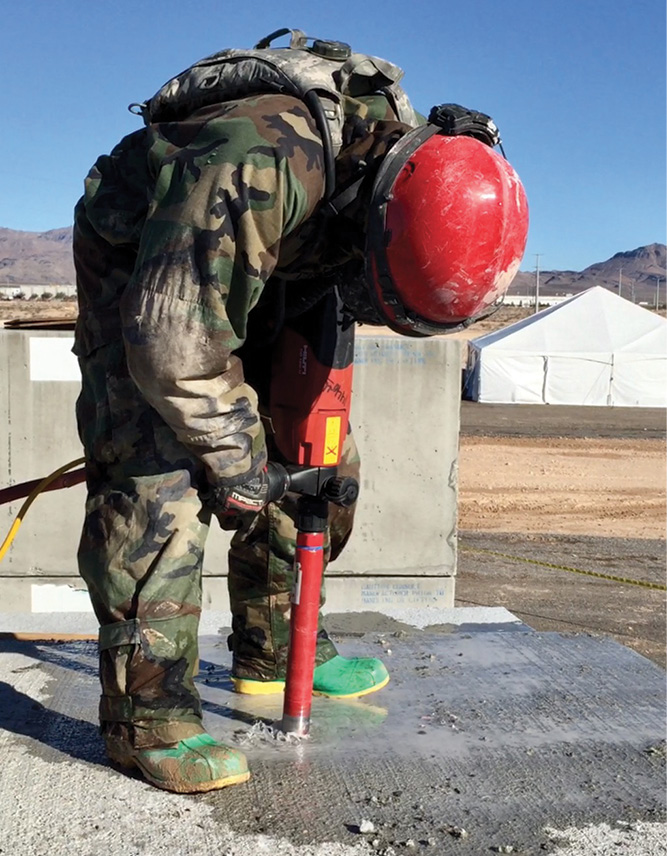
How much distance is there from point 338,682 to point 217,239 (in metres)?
1.48

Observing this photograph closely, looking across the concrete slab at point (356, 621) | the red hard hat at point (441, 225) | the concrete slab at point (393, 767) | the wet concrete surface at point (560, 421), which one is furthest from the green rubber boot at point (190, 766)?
the wet concrete surface at point (560, 421)

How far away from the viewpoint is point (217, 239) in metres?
2.13

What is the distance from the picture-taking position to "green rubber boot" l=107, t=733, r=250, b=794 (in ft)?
7.68

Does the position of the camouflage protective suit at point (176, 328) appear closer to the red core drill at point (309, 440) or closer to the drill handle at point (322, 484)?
the red core drill at point (309, 440)

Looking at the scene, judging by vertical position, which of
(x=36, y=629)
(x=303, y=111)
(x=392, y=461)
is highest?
(x=303, y=111)

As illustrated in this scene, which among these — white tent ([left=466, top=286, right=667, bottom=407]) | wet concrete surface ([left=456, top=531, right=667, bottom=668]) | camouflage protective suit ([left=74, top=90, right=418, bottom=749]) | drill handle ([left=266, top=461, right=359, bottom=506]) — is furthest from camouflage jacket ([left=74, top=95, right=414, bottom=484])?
white tent ([left=466, top=286, right=667, bottom=407])

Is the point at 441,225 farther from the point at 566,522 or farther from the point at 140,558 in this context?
the point at 566,522

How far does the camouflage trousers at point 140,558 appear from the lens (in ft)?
7.78

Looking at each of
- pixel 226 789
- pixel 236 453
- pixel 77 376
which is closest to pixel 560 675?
pixel 226 789

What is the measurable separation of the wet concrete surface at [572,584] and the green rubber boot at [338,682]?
11.3 feet

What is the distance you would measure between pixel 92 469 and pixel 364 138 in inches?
39.3

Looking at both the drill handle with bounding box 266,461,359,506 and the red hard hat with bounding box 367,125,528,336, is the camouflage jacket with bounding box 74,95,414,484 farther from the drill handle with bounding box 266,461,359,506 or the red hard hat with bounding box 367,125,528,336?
the drill handle with bounding box 266,461,359,506

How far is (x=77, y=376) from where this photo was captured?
5.01 meters

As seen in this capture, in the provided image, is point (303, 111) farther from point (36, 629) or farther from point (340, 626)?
point (340, 626)
